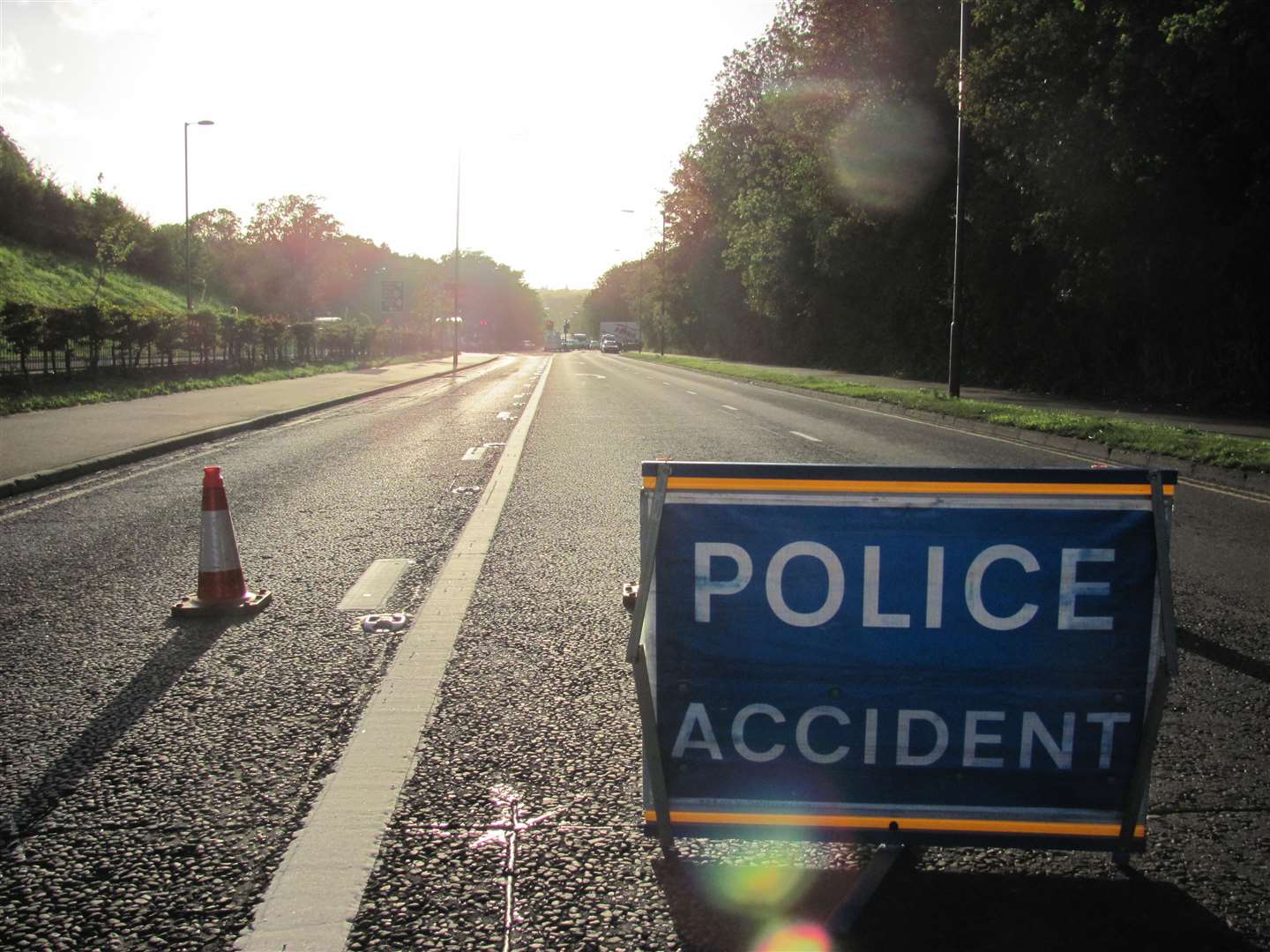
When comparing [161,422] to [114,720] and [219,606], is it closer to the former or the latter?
[219,606]

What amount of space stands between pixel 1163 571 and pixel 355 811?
2280 mm

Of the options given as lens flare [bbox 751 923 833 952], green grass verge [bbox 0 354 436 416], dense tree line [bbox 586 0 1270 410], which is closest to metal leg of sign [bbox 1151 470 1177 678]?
lens flare [bbox 751 923 833 952]

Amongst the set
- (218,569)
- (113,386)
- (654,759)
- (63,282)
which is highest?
(63,282)

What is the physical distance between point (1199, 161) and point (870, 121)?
14.0m

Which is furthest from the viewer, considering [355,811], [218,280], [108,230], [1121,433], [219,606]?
[218,280]

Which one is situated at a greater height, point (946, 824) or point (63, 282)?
point (63, 282)

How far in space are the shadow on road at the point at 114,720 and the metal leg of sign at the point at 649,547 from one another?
1.82 m

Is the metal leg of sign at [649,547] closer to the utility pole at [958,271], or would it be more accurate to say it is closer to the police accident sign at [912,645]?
the police accident sign at [912,645]

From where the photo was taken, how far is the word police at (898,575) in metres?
2.79

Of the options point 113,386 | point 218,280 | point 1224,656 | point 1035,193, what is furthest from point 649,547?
point 218,280

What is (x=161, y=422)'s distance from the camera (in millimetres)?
16891

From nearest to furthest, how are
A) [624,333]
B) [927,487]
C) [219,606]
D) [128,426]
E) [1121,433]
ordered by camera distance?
[927,487], [219,606], [1121,433], [128,426], [624,333]

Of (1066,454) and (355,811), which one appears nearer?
(355,811)

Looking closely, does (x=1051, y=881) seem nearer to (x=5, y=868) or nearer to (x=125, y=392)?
(x=5, y=868)
